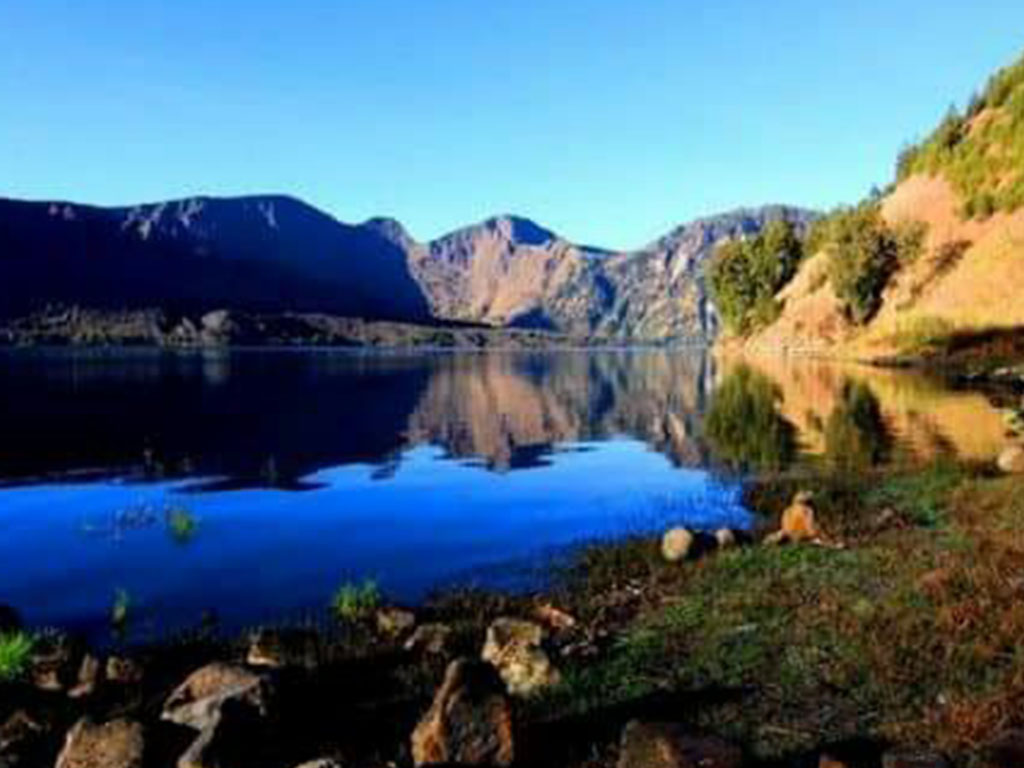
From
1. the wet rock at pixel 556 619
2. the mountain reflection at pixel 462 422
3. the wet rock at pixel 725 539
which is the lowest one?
the mountain reflection at pixel 462 422

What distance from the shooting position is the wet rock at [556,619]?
23859 millimetres

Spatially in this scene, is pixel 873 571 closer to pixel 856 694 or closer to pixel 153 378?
pixel 856 694

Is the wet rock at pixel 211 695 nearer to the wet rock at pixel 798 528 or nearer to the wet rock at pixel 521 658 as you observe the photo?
the wet rock at pixel 521 658

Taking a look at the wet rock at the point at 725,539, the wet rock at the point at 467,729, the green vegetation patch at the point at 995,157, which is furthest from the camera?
the green vegetation patch at the point at 995,157

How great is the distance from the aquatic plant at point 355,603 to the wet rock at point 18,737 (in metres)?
8.76

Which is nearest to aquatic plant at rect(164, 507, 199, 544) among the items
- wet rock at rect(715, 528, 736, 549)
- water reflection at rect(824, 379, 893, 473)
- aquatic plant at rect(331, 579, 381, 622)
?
aquatic plant at rect(331, 579, 381, 622)

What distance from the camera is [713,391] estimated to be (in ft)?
394

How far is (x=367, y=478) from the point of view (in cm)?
5550

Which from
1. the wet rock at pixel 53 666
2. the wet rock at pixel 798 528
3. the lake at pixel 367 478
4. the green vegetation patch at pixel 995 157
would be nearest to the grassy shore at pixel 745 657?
the wet rock at pixel 53 666

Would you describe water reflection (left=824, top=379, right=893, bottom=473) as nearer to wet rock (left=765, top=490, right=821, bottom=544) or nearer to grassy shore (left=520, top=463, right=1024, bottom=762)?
wet rock (left=765, top=490, right=821, bottom=544)

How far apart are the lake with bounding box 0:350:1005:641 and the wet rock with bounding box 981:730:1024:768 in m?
18.4

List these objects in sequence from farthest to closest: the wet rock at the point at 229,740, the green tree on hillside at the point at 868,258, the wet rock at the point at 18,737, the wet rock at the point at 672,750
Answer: the green tree on hillside at the point at 868,258, the wet rock at the point at 18,737, the wet rock at the point at 229,740, the wet rock at the point at 672,750

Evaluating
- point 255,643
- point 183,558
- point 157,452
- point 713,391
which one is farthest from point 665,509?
point 713,391

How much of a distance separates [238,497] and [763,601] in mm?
30365
